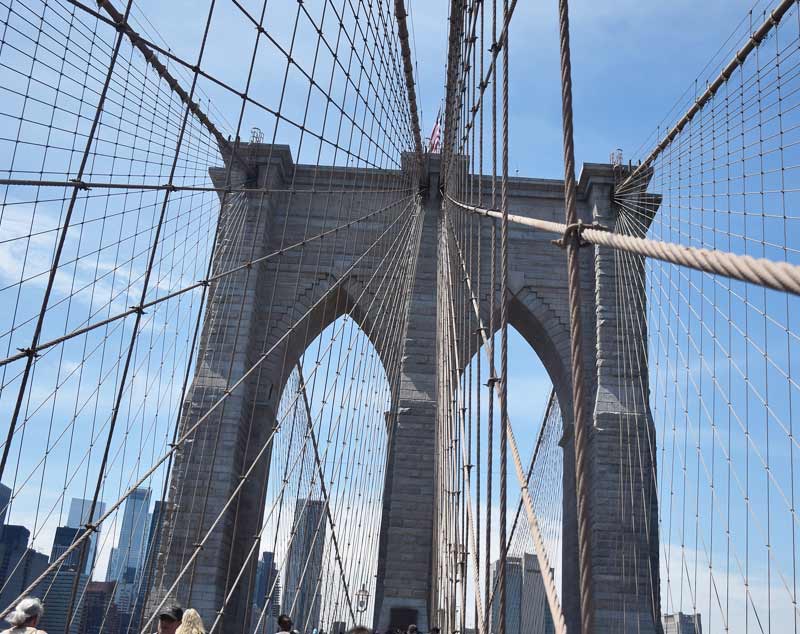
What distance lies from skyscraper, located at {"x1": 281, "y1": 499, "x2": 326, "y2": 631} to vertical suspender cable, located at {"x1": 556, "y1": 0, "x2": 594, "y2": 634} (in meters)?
4.53

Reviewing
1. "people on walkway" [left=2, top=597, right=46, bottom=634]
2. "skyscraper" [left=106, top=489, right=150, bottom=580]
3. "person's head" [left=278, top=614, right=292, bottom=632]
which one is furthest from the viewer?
"skyscraper" [left=106, top=489, right=150, bottom=580]

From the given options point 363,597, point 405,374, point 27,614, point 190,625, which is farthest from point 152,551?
point 405,374

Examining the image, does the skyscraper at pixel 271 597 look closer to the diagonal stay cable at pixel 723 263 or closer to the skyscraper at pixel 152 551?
the skyscraper at pixel 152 551

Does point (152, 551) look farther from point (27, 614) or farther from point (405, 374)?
point (405, 374)

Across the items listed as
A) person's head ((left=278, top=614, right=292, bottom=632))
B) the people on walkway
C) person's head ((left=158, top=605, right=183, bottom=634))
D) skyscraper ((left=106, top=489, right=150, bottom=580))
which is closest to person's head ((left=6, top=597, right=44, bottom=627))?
the people on walkway

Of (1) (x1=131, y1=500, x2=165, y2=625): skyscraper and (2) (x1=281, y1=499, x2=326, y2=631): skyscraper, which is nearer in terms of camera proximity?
(1) (x1=131, y1=500, x2=165, y2=625): skyscraper

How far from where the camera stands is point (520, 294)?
587 inches

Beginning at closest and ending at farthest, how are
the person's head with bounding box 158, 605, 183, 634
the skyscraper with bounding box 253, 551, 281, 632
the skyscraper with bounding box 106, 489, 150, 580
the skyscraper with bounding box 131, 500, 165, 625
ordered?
the person's head with bounding box 158, 605, 183, 634, the skyscraper with bounding box 131, 500, 165, 625, the skyscraper with bounding box 253, 551, 281, 632, the skyscraper with bounding box 106, 489, 150, 580

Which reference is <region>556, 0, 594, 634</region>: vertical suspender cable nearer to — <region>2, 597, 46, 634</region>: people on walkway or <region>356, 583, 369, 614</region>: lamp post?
<region>2, 597, 46, 634</region>: people on walkway

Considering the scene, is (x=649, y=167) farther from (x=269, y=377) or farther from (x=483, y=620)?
(x=483, y=620)

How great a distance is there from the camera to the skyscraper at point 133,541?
9250 mm

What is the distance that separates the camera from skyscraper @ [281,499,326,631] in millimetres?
7809

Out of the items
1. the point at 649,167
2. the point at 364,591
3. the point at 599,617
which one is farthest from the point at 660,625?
the point at 649,167

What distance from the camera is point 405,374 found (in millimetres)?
14242
